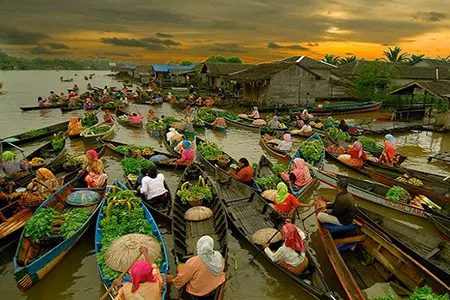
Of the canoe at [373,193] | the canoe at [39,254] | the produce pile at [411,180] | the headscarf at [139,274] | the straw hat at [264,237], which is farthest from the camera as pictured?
the produce pile at [411,180]

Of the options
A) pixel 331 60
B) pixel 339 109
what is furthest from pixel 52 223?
pixel 331 60

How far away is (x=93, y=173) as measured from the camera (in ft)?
34.5

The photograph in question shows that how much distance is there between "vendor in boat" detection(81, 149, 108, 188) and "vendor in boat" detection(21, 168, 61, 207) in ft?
3.12

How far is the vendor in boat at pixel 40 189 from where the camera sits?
343 inches

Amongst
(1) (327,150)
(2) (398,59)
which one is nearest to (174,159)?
(1) (327,150)

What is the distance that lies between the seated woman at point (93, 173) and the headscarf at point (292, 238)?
666 centimetres

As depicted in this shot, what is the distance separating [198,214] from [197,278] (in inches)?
121

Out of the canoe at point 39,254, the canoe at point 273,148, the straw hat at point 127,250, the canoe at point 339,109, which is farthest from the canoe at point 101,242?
the canoe at point 339,109

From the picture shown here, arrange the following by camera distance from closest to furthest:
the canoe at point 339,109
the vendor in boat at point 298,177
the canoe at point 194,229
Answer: the canoe at point 194,229
the vendor in boat at point 298,177
the canoe at point 339,109

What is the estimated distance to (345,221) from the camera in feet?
24.3

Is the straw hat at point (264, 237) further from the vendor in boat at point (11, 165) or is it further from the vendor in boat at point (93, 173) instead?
the vendor in boat at point (11, 165)

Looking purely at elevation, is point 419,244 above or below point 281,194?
below

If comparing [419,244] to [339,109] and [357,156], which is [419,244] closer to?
[357,156]

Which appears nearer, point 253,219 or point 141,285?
point 141,285
